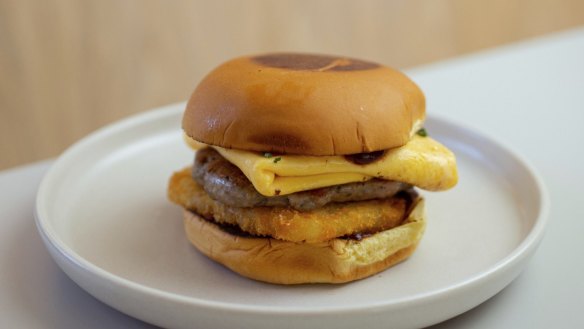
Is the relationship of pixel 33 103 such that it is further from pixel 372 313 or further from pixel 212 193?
pixel 372 313

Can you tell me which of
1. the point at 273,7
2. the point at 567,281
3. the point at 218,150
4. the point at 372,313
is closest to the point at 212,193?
the point at 218,150

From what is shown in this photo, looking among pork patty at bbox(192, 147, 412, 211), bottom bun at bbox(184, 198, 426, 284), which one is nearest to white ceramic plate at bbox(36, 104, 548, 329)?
bottom bun at bbox(184, 198, 426, 284)

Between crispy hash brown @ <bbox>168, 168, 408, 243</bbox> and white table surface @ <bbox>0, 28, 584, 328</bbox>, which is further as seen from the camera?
crispy hash brown @ <bbox>168, 168, 408, 243</bbox>

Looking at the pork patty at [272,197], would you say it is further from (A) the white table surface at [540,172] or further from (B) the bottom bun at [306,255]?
(A) the white table surface at [540,172]

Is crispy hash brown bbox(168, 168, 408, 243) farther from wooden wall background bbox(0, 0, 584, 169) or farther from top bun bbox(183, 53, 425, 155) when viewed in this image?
wooden wall background bbox(0, 0, 584, 169)

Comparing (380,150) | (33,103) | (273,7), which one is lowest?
(33,103)

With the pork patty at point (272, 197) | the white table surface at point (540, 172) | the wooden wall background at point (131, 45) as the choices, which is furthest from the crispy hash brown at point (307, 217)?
the wooden wall background at point (131, 45)

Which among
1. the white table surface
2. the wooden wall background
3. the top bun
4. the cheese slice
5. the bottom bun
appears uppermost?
the top bun
